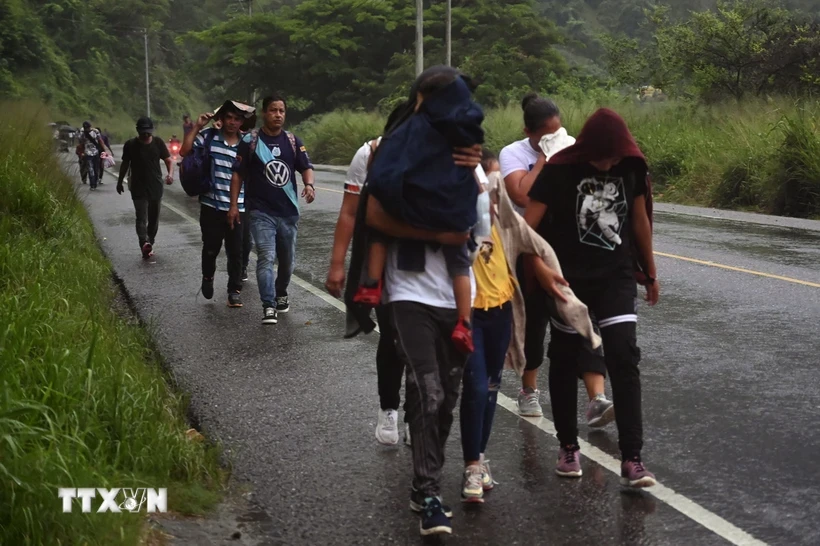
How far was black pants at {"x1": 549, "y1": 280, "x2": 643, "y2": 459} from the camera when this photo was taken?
514 cm

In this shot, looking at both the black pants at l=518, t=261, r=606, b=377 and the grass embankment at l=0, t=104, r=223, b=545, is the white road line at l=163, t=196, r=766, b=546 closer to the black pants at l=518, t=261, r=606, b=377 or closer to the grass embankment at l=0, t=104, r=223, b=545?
the black pants at l=518, t=261, r=606, b=377

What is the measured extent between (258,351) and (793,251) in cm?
726

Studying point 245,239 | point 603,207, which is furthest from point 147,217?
point 603,207

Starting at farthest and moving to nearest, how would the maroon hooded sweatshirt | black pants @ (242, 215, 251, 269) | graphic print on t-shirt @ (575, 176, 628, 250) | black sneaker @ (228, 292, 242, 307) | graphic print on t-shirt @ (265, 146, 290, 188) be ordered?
black pants @ (242, 215, 251, 269)
black sneaker @ (228, 292, 242, 307)
graphic print on t-shirt @ (265, 146, 290, 188)
graphic print on t-shirt @ (575, 176, 628, 250)
the maroon hooded sweatshirt

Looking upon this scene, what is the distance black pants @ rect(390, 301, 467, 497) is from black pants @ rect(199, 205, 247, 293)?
5772 millimetres

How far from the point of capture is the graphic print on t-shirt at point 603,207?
17.2 ft

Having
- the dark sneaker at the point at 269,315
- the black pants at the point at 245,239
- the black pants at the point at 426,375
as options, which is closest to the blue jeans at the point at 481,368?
the black pants at the point at 426,375

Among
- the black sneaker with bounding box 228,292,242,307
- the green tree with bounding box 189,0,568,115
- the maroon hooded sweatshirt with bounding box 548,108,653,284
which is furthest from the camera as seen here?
the green tree with bounding box 189,0,568,115

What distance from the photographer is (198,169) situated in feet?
33.0

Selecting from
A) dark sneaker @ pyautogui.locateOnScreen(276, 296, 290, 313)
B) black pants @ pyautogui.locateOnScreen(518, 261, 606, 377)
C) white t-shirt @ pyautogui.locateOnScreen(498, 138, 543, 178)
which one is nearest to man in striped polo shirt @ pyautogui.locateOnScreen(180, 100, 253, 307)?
dark sneaker @ pyautogui.locateOnScreen(276, 296, 290, 313)

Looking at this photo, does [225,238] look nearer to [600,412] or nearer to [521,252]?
[600,412]

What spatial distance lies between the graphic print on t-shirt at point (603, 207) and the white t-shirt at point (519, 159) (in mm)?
1203

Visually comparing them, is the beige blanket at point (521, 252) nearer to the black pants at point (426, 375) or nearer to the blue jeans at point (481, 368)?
the blue jeans at point (481, 368)

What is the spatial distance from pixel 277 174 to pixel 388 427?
4.10 m
